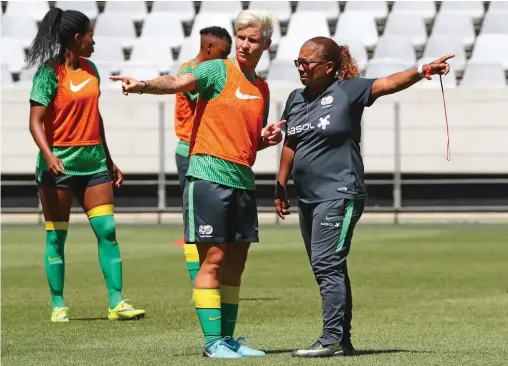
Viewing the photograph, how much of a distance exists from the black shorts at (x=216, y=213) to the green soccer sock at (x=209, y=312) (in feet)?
0.93

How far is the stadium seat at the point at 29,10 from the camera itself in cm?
2542

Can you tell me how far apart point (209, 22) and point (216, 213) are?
1816cm

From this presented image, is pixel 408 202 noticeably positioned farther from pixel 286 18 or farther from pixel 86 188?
pixel 86 188

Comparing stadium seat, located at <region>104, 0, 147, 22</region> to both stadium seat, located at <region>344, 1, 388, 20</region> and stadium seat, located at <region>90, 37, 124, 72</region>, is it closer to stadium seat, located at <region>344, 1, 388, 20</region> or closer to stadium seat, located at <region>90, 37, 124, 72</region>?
stadium seat, located at <region>90, 37, 124, 72</region>

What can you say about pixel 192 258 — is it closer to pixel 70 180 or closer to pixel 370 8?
pixel 70 180

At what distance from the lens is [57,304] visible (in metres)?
8.82

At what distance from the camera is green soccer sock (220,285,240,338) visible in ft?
22.5

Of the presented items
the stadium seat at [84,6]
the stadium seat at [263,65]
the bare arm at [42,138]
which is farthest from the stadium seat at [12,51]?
the bare arm at [42,138]

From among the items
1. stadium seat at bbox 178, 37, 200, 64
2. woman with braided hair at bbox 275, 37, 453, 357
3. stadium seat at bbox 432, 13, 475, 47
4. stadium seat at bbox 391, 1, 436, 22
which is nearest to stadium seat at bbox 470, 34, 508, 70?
stadium seat at bbox 432, 13, 475, 47

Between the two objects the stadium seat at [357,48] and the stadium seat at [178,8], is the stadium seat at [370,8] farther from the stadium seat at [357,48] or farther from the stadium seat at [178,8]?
the stadium seat at [178,8]

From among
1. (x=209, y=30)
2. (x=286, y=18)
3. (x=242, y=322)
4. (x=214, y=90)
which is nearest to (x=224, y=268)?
(x=214, y=90)

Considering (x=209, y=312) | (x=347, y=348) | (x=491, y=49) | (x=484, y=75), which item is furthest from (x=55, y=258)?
(x=491, y=49)

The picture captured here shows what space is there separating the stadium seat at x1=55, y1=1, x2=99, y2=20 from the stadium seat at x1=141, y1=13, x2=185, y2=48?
3.91 feet

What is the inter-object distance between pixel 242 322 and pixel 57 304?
133cm
